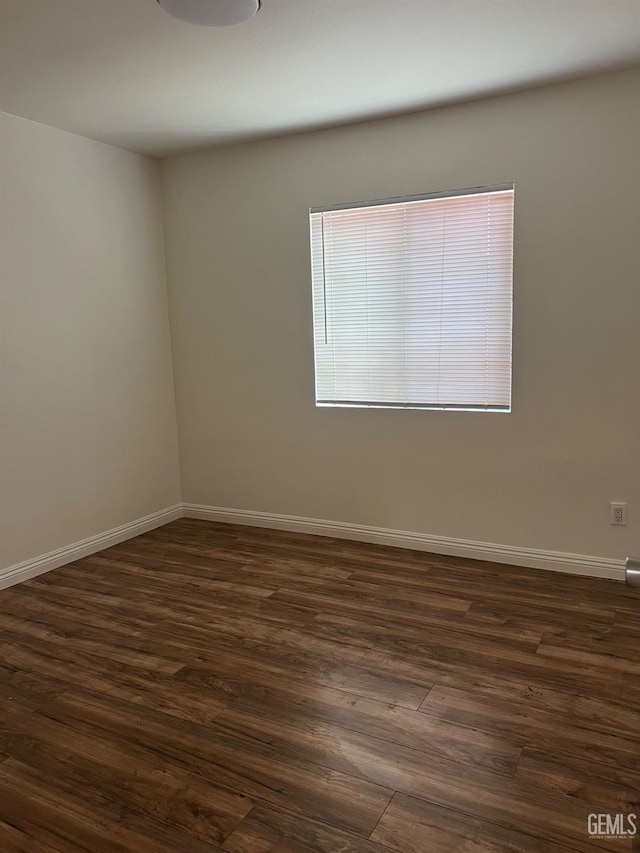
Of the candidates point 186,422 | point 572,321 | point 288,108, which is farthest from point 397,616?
point 288,108

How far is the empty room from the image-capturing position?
2066 millimetres

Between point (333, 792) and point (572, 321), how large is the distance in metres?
2.60

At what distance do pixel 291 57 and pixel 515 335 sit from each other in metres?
1.83

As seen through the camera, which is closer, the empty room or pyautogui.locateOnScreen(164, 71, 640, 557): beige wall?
the empty room

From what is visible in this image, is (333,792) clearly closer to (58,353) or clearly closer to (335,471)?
(335,471)

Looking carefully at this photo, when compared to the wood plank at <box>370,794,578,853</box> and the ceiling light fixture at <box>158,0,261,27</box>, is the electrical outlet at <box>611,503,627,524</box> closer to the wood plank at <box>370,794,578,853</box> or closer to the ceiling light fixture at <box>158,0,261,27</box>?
the wood plank at <box>370,794,578,853</box>

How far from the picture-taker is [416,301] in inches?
153

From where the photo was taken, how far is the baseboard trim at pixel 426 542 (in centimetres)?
356

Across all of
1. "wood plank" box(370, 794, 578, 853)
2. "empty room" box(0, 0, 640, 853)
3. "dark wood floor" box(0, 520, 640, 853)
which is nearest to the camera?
"wood plank" box(370, 794, 578, 853)

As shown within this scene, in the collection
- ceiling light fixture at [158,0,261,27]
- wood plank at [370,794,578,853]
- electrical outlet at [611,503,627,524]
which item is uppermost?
ceiling light fixture at [158,0,261,27]

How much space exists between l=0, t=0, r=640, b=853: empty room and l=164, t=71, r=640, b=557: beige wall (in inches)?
0.7

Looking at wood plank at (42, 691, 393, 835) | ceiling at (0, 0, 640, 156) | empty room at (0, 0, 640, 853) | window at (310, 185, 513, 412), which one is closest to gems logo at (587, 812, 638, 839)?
empty room at (0, 0, 640, 853)

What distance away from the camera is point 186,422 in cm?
490

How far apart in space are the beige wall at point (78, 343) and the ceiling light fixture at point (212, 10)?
1.68 meters
